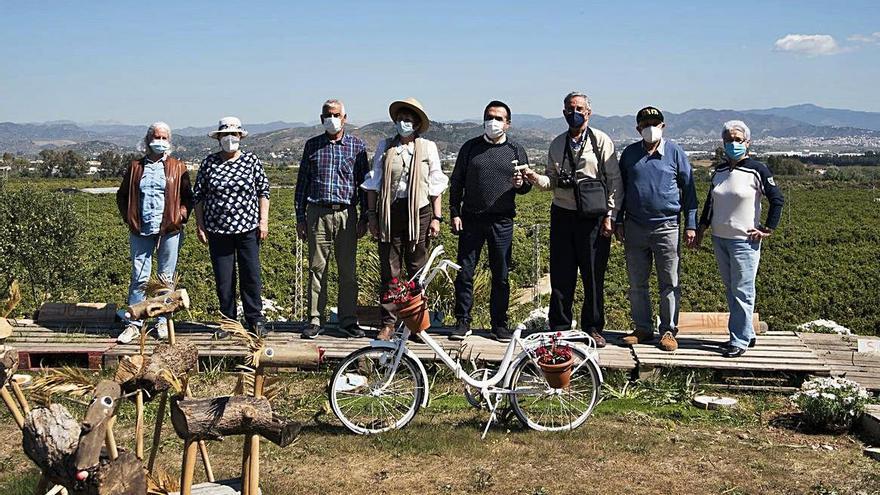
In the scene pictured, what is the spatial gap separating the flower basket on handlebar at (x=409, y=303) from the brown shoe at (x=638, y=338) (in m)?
2.42

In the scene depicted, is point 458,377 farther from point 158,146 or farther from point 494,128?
point 158,146

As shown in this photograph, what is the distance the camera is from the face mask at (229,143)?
6434mm

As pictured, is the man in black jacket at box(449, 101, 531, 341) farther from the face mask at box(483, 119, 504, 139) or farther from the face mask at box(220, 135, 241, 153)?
the face mask at box(220, 135, 241, 153)

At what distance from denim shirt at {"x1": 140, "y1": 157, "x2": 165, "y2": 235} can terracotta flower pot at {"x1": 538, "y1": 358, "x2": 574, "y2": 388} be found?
3444 millimetres

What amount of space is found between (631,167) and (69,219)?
718cm

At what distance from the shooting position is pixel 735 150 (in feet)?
20.4

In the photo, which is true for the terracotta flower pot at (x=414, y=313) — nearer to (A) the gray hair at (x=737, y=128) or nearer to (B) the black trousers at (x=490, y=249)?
(B) the black trousers at (x=490, y=249)

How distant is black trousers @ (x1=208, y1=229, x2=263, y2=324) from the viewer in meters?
6.69

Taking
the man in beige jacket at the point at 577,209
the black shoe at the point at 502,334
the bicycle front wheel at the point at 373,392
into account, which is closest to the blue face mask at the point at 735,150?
the man in beige jacket at the point at 577,209

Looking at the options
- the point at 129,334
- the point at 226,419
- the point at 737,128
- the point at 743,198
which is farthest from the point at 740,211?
the point at 129,334

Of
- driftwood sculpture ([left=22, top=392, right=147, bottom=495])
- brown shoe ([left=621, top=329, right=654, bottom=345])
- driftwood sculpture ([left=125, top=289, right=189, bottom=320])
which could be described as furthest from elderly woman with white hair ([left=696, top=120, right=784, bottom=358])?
driftwood sculpture ([left=22, top=392, right=147, bottom=495])

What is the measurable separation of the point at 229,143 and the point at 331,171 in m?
0.83

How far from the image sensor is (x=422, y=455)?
16.5 feet

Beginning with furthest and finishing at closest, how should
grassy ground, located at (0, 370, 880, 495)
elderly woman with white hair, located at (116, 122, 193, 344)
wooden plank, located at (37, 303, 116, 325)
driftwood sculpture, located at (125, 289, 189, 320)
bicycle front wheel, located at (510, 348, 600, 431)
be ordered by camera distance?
wooden plank, located at (37, 303, 116, 325)
elderly woman with white hair, located at (116, 122, 193, 344)
bicycle front wheel, located at (510, 348, 600, 431)
grassy ground, located at (0, 370, 880, 495)
driftwood sculpture, located at (125, 289, 189, 320)
